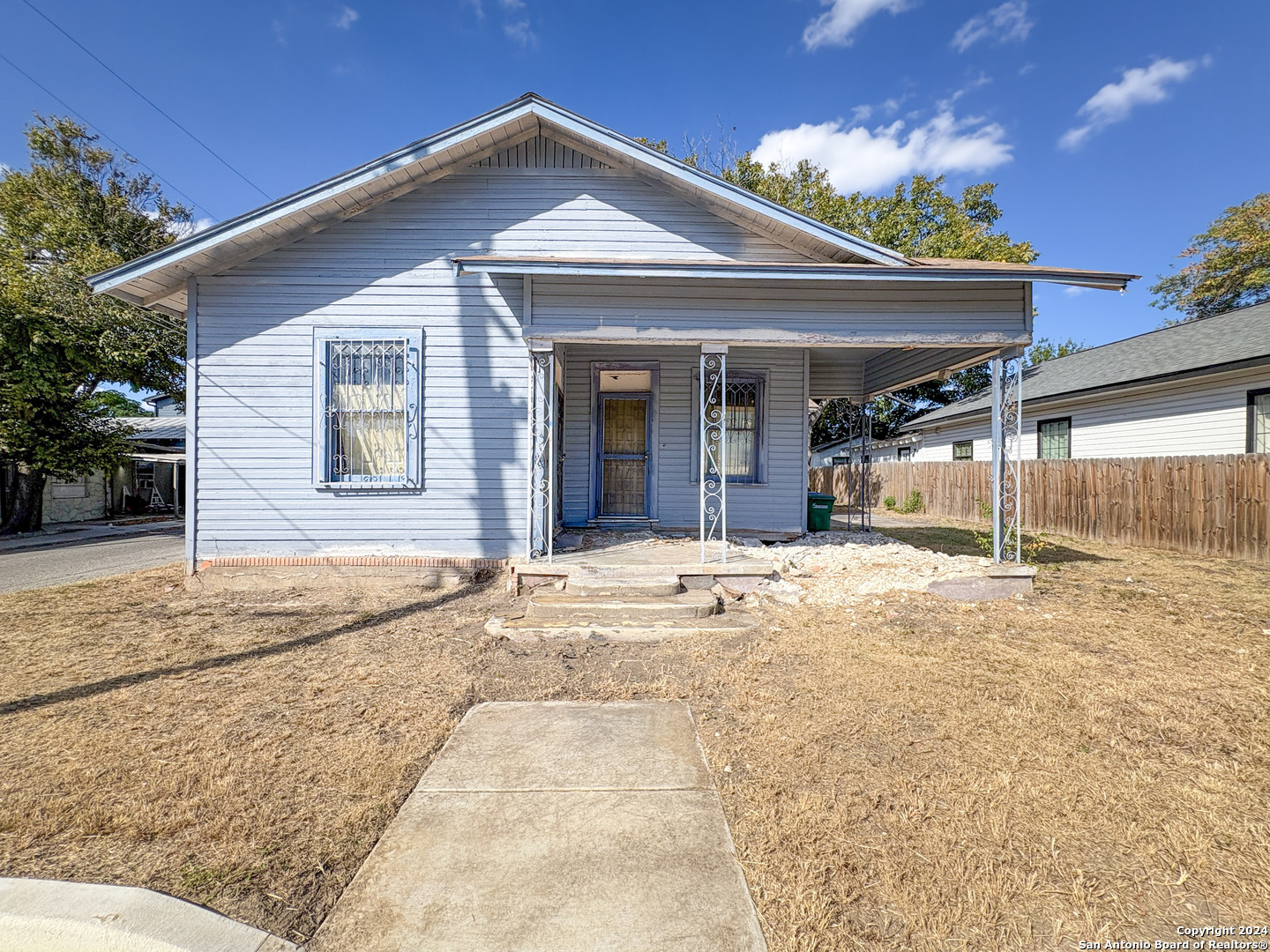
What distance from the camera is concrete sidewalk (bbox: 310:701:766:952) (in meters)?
1.84

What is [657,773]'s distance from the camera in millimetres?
2816

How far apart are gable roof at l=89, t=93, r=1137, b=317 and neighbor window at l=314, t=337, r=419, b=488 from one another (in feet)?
4.94

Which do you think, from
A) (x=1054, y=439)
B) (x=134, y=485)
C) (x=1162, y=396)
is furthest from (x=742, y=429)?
(x=134, y=485)

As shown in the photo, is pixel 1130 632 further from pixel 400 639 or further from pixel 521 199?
pixel 521 199

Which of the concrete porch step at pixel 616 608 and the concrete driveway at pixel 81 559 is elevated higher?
the concrete porch step at pixel 616 608

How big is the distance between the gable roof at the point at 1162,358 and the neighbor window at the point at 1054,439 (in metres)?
0.91

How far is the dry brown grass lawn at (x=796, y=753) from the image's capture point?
2.01 m

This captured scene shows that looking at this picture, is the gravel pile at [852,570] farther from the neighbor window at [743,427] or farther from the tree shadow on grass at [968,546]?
the neighbor window at [743,427]

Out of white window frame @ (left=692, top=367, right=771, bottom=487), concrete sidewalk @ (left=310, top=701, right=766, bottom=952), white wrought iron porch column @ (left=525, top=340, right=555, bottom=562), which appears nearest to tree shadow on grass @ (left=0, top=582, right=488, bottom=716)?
white wrought iron porch column @ (left=525, top=340, right=555, bottom=562)

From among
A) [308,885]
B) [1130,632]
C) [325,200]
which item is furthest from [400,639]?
[1130,632]

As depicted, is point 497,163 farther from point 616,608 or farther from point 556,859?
point 556,859

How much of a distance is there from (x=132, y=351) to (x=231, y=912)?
1559 cm

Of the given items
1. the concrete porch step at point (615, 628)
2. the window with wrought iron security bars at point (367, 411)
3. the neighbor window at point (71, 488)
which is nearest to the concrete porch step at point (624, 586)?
the concrete porch step at point (615, 628)

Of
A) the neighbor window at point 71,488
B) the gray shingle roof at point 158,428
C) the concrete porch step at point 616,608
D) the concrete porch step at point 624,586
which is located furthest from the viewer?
the gray shingle roof at point 158,428
